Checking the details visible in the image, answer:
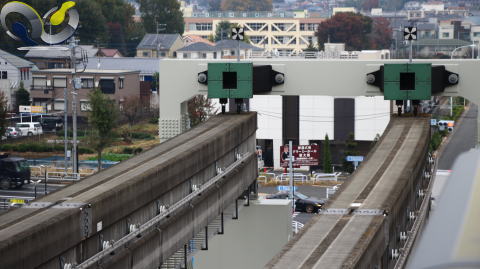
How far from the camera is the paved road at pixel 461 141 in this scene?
40.4 meters

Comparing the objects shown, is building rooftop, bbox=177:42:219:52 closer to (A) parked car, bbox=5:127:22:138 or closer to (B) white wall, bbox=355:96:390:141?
(A) parked car, bbox=5:127:22:138

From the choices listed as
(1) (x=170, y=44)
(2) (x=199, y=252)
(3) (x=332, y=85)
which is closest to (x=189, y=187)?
(2) (x=199, y=252)

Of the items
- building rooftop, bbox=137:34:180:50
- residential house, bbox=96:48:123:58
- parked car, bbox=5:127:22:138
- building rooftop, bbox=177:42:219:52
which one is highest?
building rooftop, bbox=137:34:180:50

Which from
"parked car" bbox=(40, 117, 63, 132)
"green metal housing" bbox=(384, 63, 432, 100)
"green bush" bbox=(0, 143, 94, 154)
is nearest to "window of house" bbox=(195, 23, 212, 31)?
"parked car" bbox=(40, 117, 63, 132)

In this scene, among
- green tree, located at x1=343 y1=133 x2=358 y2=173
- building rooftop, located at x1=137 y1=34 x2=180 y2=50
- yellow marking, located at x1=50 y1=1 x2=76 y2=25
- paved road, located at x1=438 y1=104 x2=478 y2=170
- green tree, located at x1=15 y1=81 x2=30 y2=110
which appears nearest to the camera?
green tree, located at x1=343 y1=133 x2=358 y2=173

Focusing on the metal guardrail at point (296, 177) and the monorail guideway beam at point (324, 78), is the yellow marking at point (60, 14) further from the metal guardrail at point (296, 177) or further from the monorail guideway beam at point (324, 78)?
the monorail guideway beam at point (324, 78)

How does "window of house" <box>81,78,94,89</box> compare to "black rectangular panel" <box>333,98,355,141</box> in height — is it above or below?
above

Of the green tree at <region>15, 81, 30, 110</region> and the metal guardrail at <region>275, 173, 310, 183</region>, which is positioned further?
the green tree at <region>15, 81, 30, 110</region>

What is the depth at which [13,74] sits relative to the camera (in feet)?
196

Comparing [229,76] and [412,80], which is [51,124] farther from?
[412,80]

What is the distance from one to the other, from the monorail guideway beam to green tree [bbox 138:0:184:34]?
75716 mm

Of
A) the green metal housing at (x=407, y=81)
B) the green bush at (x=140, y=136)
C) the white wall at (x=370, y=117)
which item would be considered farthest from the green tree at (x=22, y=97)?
the green metal housing at (x=407, y=81)

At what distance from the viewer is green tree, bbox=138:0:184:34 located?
318 feet

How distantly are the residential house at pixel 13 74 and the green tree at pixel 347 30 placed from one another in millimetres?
46637
